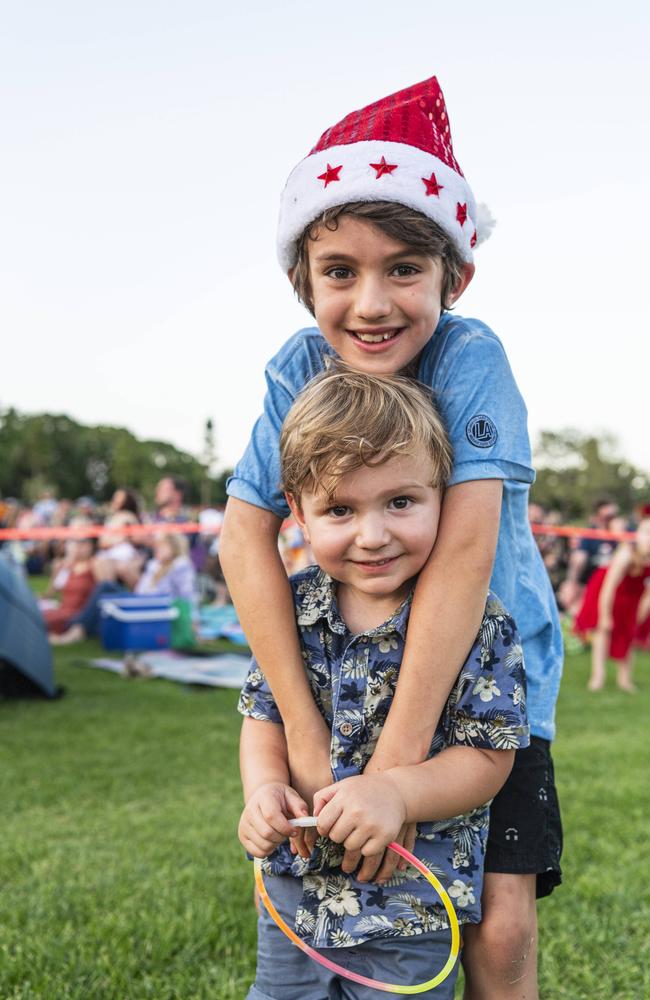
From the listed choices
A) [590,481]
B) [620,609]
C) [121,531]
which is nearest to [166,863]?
[620,609]

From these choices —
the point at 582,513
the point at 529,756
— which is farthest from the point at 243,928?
the point at 582,513

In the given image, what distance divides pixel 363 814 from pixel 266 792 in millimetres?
223

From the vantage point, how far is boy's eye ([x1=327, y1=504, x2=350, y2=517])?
176 centimetres

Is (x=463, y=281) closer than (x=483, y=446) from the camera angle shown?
No

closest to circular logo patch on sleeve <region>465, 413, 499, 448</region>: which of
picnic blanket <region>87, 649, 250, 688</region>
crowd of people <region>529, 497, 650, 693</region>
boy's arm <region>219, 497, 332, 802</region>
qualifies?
boy's arm <region>219, 497, 332, 802</region>

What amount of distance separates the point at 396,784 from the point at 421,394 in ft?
2.36

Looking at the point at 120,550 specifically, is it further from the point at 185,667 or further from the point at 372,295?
the point at 372,295

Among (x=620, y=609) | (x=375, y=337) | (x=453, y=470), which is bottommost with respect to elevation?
(x=620, y=609)

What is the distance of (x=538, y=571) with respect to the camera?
2094mm

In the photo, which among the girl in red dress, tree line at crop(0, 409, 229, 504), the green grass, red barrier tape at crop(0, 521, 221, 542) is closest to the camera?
the green grass

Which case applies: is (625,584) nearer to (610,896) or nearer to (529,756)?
(610,896)

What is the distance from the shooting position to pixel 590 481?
232ft

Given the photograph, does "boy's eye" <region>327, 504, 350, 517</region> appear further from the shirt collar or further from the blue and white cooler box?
the blue and white cooler box

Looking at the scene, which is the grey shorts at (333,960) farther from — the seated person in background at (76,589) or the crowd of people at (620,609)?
the seated person in background at (76,589)
